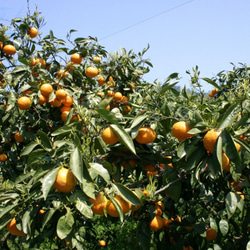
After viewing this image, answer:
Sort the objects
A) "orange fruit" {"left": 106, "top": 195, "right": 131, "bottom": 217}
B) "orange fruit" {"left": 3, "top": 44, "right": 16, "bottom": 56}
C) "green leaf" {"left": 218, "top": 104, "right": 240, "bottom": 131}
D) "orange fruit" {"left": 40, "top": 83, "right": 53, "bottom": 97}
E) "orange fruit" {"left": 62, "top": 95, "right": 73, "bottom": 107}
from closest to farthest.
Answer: "green leaf" {"left": 218, "top": 104, "right": 240, "bottom": 131}, "orange fruit" {"left": 106, "top": 195, "right": 131, "bottom": 217}, "orange fruit" {"left": 40, "top": 83, "right": 53, "bottom": 97}, "orange fruit" {"left": 62, "top": 95, "right": 73, "bottom": 107}, "orange fruit" {"left": 3, "top": 44, "right": 16, "bottom": 56}

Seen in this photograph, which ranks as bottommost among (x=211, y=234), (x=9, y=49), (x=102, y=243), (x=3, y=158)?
(x=102, y=243)

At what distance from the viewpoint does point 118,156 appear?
1.31 meters

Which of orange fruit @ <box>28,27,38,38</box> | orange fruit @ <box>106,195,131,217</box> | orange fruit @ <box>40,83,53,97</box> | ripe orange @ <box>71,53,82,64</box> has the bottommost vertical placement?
orange fruit @ <box>106,195,131,217</box>

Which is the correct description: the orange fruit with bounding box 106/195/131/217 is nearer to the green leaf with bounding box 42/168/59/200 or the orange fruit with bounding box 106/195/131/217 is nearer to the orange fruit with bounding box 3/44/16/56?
the green leaf with bounding box 42/168/59/200

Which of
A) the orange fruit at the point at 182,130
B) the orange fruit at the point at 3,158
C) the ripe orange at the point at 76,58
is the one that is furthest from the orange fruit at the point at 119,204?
the orange fruit at the point at 3,158

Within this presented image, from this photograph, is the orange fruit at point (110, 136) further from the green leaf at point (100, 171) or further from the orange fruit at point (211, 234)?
the orange fruit at point (211, 234)

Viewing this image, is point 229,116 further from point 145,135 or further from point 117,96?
point 117,96

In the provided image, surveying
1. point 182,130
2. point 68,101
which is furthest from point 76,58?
point 182,130

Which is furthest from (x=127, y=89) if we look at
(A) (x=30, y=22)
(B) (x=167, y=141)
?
(A) (x=30, y=22)

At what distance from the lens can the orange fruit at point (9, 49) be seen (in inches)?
92.1

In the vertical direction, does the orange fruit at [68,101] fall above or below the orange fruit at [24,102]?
below

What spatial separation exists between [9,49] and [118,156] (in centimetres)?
168

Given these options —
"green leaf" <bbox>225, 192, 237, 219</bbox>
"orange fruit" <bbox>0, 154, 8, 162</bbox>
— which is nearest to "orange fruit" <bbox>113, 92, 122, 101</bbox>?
"orange fruit" <bbox>0, 154, 8, 162</bbox>

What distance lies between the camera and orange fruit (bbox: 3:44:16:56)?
7.68 feet
